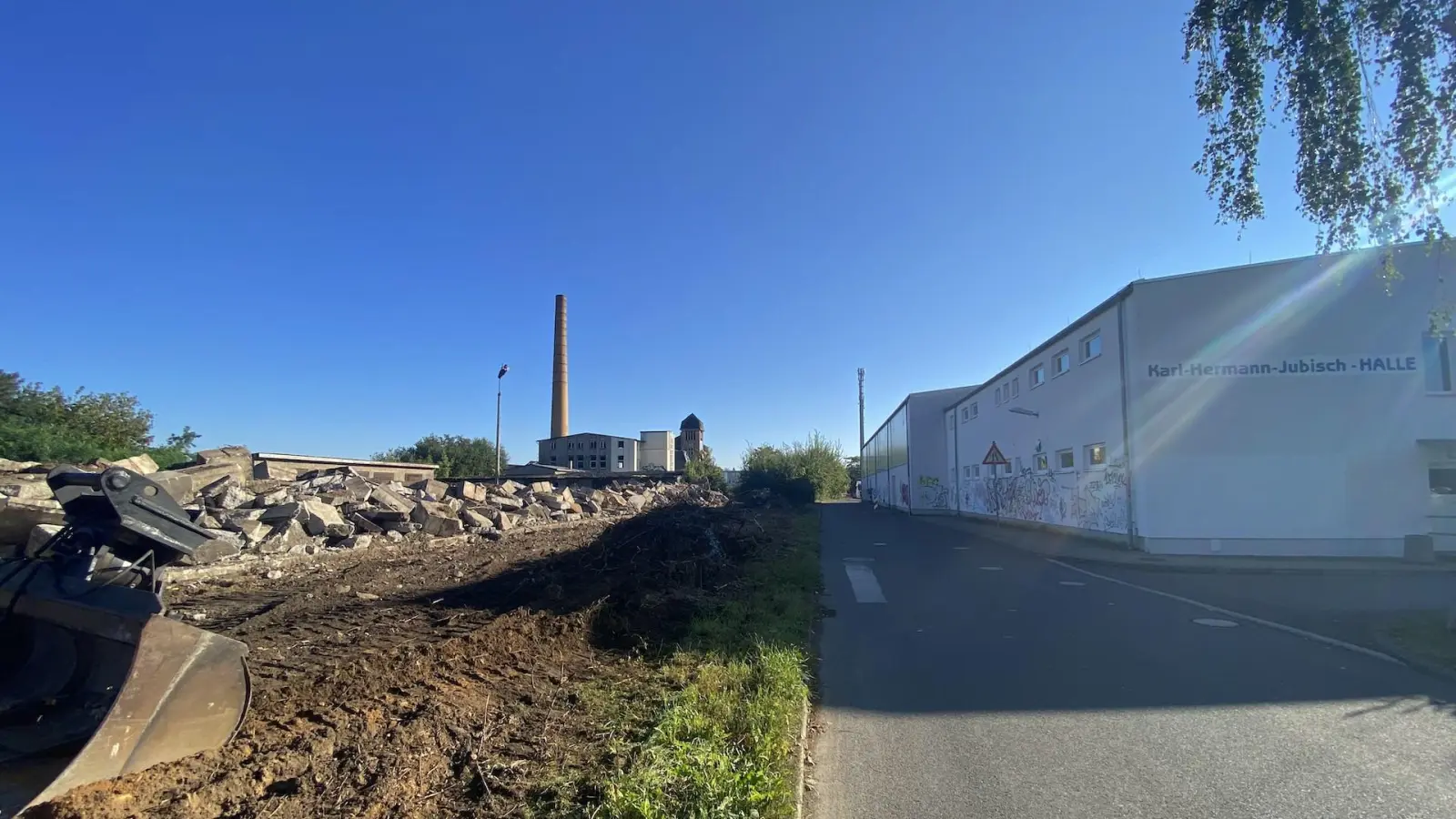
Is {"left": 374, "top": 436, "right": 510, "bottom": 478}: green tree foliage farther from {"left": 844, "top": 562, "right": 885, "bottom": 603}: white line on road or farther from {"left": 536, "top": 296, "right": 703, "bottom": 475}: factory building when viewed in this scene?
{"left": 844, "top": 562, "right": 885, "bottom": 603}: white line on road

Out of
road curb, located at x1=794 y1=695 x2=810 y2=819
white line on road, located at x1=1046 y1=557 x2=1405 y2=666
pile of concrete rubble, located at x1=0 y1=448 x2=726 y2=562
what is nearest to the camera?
road curb, located at x1=794 y1=695 x2=810 y2=819

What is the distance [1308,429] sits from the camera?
17688mm

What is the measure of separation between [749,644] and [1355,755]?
456 cm

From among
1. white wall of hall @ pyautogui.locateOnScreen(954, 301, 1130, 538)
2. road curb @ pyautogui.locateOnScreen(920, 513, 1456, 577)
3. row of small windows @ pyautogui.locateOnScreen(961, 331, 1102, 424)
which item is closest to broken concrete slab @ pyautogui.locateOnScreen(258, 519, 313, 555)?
road curb @ pyautogui.locateOnScreen(920, 513, 1456, 577)

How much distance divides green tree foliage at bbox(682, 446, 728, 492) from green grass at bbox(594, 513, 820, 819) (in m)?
39.3

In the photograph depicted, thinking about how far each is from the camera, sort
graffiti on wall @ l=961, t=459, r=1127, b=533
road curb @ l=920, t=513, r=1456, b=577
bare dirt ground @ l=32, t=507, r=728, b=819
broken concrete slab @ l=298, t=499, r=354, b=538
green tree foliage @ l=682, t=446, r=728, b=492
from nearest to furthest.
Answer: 1. bare dirt ground @ l=32, t=507, r=728, b=819
2. broken concrete slab @ l=298, t=499, r=354, b=538
3. road curb @ l=920, t=513, r=1456, b=577
4. graffiti on wall @ l=961, t=459, r=1127, b=533
5. green tree foliage @ l=682, t=446, r=728, b=492

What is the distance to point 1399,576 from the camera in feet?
48.1

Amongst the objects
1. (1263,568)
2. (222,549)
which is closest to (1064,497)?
(1263,568)

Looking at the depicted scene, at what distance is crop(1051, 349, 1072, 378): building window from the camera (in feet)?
78.0

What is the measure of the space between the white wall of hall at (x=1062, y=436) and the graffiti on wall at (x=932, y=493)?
6673 millimetres

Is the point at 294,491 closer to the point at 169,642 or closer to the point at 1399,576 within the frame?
the point at 169,642

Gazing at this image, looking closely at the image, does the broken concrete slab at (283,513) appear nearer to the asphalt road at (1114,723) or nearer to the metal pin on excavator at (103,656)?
the metal pin on excavator at (103,656)

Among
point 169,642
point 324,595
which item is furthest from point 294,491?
point 169,642

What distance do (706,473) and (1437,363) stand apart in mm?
40053
